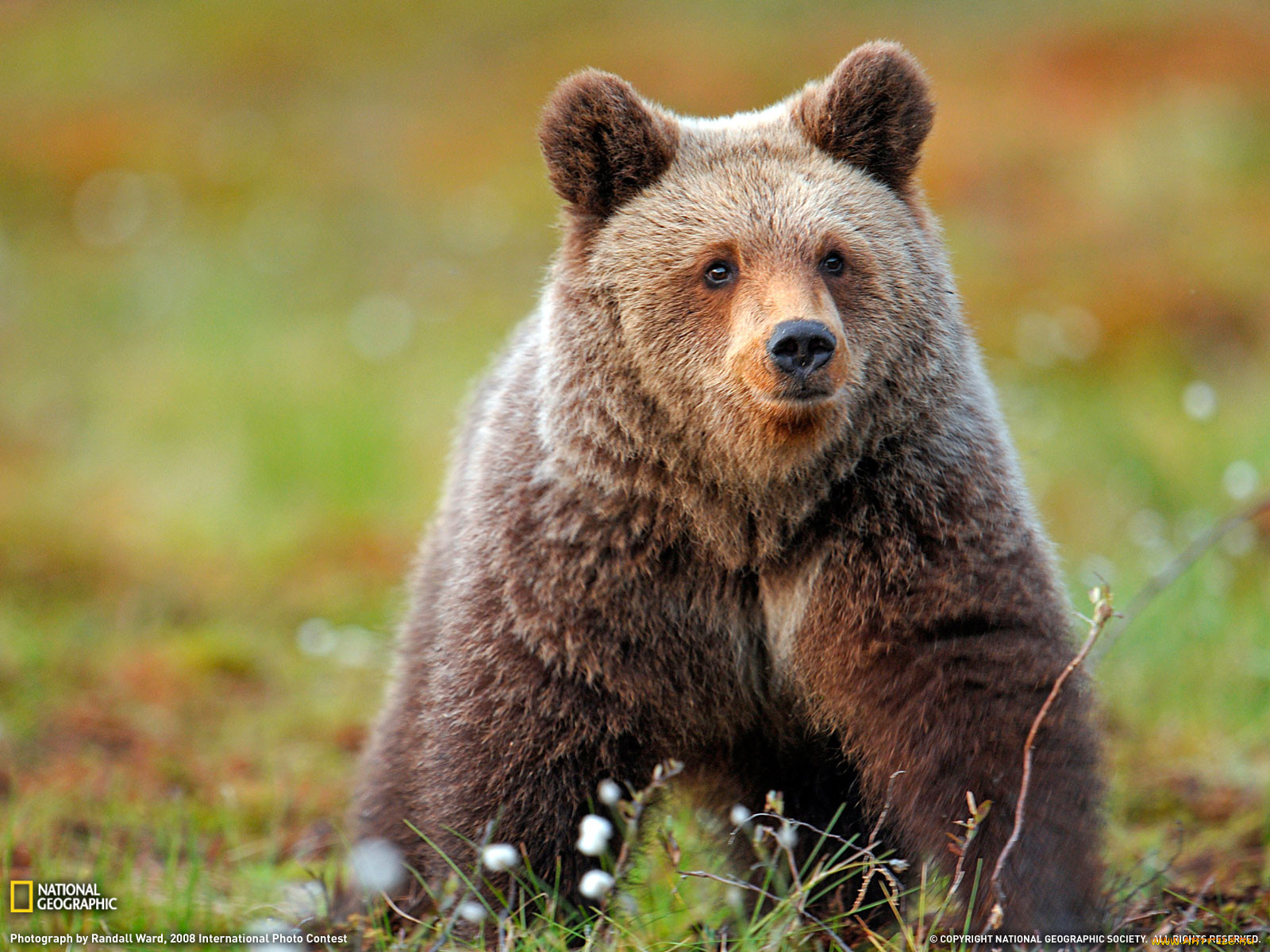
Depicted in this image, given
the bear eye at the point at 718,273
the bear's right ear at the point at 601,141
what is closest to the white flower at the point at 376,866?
the bear eye at the point at 718,273

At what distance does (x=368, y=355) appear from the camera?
11.8 meters

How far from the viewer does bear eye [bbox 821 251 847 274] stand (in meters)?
3.90

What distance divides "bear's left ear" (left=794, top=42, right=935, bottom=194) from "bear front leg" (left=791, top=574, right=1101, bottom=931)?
1443mm

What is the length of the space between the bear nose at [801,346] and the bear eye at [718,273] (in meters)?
0.37

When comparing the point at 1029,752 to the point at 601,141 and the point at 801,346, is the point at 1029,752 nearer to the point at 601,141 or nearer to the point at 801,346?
the point at 801,346

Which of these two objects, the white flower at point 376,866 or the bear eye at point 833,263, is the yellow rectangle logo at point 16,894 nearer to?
the white flower at point 376,866

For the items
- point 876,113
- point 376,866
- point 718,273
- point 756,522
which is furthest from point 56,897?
point 876,113

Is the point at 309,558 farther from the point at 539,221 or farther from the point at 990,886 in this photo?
the point at 539,221

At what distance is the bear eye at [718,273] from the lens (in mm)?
3926

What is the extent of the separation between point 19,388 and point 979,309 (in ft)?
30.0

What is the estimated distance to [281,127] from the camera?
23.5m

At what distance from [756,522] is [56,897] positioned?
97.7 inches

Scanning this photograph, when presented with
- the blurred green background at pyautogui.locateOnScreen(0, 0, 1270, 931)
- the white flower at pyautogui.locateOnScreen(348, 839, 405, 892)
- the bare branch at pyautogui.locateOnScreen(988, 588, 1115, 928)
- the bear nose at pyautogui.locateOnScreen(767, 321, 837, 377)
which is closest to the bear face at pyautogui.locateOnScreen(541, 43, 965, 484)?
the bear nose at pyautogui.locateOnScreen(767, 321, 837, 377)

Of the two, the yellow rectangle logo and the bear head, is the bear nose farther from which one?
the yellow rectangle logo
